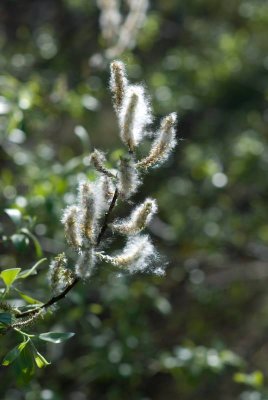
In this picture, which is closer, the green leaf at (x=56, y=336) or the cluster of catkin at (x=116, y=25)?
the green leaf at (x=56, y=336)

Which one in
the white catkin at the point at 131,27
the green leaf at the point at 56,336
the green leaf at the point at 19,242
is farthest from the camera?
the white catkin at the point at 131,27

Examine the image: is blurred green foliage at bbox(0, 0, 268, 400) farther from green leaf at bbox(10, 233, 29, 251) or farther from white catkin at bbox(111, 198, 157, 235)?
white catkin at bbox(111, 198, 157, 235)

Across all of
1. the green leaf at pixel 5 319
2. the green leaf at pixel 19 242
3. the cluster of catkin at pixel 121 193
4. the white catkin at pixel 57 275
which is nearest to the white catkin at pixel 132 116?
the cluster of catkin at pixel 121 193

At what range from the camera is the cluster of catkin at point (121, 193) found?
1188 millimetres

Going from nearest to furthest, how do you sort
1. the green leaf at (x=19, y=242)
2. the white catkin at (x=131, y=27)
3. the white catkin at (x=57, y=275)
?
the white catkin at (x=57, y=275)
the green leaf at (x=19, y=242)
the white catkin at (x=131, y=27)

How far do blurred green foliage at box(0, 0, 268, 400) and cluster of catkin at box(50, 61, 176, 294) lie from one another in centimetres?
63

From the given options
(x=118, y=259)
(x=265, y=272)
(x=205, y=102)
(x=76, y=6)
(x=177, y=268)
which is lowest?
(x=265, y=272)

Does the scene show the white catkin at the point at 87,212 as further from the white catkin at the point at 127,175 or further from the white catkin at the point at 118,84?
the white catkin at the point at 118,84

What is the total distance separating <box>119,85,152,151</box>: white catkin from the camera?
116 centimetres

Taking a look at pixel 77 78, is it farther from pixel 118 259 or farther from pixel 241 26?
pixel 118 259

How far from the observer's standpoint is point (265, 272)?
4.41 meters

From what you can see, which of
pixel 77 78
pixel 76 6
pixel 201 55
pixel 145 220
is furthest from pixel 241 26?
pixel 145 220

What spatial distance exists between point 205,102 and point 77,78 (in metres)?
1.12

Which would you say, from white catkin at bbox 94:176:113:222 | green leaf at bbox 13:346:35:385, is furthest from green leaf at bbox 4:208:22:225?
white catkin at bbox 94:176:113:222
